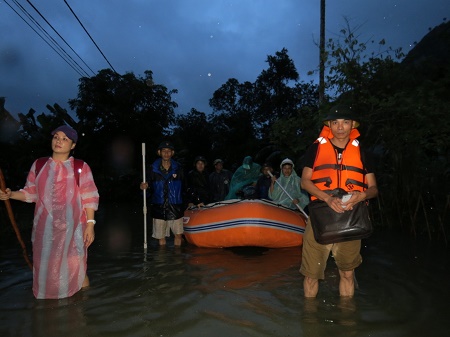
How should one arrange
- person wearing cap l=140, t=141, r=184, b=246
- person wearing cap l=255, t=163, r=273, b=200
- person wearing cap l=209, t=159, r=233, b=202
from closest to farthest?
person wearing cap l=140, t=141, r=184, b=246
person wearing cap l=255, t=163, r=273, b=200
person wearing cap l=209, t=159, r=233, b=202

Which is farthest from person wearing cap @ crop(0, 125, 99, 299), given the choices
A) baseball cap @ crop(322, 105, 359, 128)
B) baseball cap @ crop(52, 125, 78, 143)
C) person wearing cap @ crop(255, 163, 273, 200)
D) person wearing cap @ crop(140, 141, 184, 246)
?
person wearing cap @ crop(255, 163, 273, 200)

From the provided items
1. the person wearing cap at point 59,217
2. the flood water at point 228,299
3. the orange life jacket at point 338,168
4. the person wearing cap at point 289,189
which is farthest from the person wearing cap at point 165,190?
the orange life jacket at point 338,168

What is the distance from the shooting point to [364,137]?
428 inches

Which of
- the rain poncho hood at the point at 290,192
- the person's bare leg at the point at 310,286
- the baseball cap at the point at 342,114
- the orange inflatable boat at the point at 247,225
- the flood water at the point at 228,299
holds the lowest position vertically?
the flood water at the point at 228,299

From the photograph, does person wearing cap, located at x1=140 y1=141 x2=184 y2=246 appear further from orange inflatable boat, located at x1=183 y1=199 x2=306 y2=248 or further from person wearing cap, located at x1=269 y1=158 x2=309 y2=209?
person wearing cap, located at x1=269 y1=158 x2=309 y2=209

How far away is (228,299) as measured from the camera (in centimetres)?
404

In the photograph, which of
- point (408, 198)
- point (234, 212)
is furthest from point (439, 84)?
point (234, 212)

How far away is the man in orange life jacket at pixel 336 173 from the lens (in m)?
3.38

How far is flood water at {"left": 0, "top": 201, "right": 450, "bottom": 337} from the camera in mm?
3287

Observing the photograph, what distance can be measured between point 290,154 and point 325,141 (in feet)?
36.4

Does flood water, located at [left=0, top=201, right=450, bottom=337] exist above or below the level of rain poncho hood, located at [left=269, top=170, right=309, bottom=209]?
below

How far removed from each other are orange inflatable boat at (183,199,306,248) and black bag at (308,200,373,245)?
298 centimetres

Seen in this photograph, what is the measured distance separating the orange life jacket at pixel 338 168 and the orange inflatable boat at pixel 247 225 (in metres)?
2.89

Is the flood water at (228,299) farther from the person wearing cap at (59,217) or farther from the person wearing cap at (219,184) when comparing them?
the person wearing cap at (219,184)
